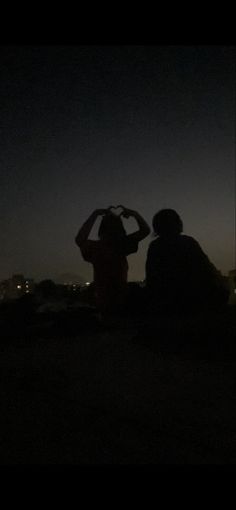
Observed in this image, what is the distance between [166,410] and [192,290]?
1.63 feet

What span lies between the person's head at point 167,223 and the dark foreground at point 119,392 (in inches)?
14.6

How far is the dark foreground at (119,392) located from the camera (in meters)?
1.21

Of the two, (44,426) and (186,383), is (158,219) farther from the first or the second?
(44,426)

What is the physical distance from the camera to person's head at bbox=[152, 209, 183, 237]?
1.76 meters

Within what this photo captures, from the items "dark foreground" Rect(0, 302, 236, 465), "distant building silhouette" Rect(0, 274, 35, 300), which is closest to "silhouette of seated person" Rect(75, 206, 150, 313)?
"dark foreground" Rect(0, 302, 236, 465)

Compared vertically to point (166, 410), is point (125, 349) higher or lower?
higher

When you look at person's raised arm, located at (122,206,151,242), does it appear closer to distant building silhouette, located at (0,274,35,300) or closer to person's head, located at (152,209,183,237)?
person's head, located at (152,209,183,237)

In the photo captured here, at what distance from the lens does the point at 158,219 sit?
178cm

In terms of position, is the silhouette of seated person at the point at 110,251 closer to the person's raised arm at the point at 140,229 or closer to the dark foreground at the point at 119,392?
the person's raised arm at the point at 140,229

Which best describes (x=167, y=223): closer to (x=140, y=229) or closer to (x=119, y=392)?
(x=140, y=229)

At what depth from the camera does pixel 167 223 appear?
1.76m

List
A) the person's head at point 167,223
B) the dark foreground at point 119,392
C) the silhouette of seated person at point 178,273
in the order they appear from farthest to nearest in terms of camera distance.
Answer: the person's head at point 167,223 → the silhouette of seated person at point 178,273 → the dark foreground at point 119,392

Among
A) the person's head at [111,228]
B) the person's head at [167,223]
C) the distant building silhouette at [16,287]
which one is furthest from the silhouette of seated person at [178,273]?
the distant building silhouette at [16,287]

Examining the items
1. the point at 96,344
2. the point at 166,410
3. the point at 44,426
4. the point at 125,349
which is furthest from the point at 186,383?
the point at 44,426
